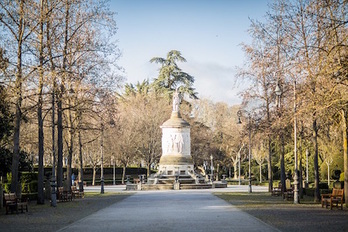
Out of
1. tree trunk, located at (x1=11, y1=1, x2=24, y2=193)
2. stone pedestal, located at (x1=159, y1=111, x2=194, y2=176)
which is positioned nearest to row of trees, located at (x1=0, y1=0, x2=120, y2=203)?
tree trunk, located at (x1=11, y1=1, x2=24, y2=193)

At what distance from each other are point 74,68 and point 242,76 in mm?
12713

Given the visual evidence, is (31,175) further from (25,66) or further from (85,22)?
(25,66)

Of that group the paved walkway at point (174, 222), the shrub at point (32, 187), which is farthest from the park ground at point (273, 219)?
the shrub at point (32, 187)

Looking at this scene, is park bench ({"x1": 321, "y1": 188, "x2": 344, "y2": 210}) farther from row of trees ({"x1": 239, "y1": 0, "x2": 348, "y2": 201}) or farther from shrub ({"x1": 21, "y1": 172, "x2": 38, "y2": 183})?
shrub ({"x1": 21, "y1": 172, "x2": 38, "y2": 183})

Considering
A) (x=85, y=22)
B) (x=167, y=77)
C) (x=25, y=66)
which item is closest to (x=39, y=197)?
(x=25, y=66)

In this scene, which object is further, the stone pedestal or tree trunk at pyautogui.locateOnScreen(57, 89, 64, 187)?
the stone pedestal

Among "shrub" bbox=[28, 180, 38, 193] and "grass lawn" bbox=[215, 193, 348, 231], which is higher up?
"shrub" bbox=[28, 180, 38, 193]

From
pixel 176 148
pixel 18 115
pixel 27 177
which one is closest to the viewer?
pixel 18 115

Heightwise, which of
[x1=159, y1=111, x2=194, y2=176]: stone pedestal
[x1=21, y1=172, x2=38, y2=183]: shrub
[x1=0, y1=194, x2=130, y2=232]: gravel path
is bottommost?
[x1=0, y1=194, x2=130, y2=232]: gravel path

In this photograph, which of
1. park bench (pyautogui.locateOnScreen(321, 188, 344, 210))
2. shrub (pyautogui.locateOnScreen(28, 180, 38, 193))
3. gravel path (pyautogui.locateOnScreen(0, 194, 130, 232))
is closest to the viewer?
gravel path (pyautogui.locateOnScreen(0, 194, 130, 232))

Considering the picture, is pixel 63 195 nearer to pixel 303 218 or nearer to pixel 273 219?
pixel 273 219

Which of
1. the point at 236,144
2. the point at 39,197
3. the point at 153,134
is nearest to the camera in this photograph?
the point at 39,197

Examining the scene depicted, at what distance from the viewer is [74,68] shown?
39.7 m

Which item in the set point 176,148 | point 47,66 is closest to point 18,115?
point 47,66
